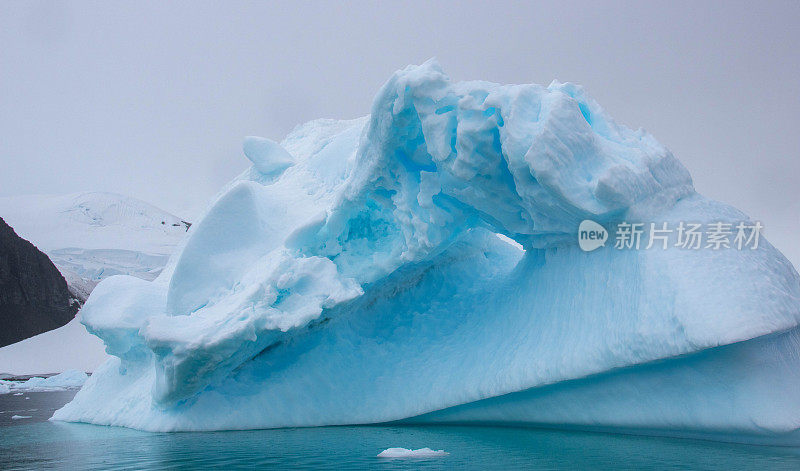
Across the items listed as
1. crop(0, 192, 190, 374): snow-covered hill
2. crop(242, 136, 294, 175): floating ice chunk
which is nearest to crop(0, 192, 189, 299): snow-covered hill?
crop(0, 192, 190, 374): snow-covered hill

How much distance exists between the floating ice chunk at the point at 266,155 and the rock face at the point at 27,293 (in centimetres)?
1878

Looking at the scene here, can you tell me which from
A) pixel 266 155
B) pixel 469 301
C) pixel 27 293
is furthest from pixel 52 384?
pixel 469 301

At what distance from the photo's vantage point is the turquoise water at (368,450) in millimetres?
4484

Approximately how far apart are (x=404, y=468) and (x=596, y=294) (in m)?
2.83

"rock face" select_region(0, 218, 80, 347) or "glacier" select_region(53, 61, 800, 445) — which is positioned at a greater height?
"rock face" select_region(0, 218, 80, 347)

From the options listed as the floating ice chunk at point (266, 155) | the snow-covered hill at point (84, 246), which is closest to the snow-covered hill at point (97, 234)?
the snow-covered hill at point (84, 246)

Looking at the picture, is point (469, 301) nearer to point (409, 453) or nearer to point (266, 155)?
point (409, 453)

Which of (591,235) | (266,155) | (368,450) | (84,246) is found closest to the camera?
(368,450)

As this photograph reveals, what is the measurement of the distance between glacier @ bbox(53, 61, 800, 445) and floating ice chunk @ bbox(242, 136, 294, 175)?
6.09 ft

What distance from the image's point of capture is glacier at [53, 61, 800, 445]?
17.7 ft

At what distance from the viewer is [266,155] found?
34.1 feet

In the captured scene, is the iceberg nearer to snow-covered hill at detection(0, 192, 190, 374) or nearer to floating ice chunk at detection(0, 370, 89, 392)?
floating ice chunk at detection(0, 370, 89, 392)

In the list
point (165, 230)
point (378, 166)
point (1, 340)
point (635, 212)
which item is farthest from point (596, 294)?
point (165, 230)

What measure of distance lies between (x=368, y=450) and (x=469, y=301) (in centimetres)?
304
